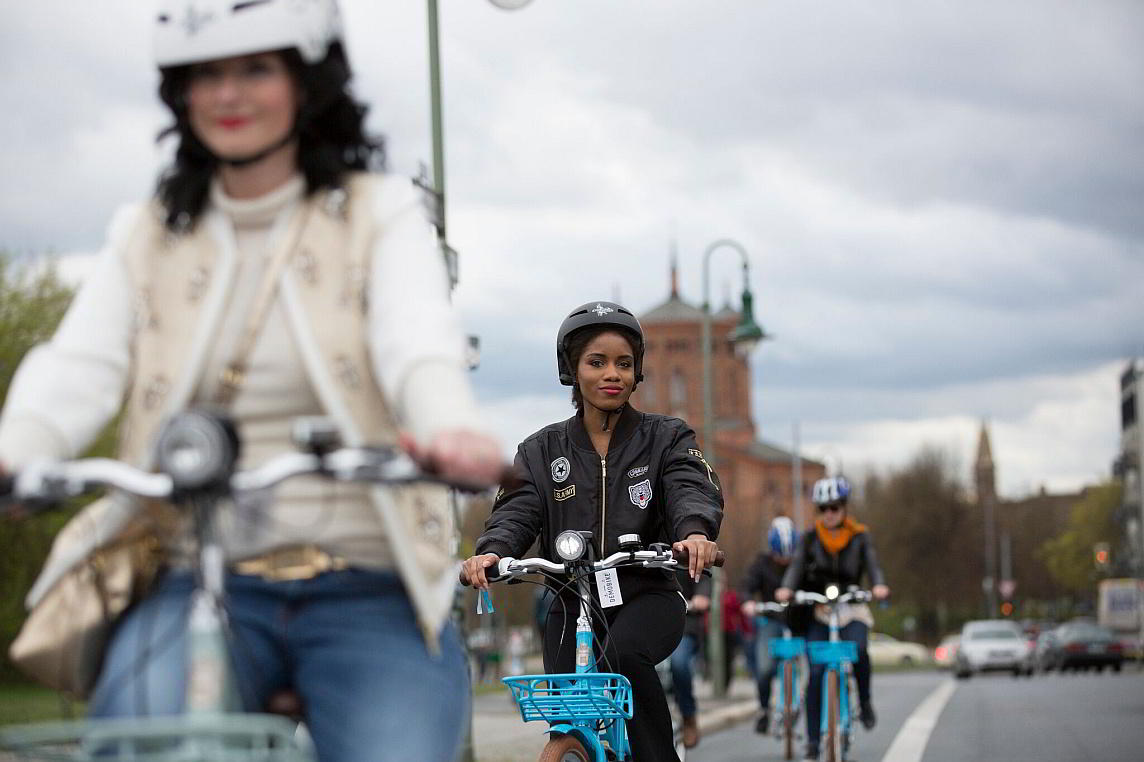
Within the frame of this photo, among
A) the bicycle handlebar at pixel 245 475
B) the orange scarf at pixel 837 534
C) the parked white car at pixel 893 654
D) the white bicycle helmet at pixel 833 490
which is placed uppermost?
the white bicycle helmet at pixel 833 490

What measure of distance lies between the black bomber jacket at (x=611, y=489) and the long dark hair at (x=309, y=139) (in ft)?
A: 10.1

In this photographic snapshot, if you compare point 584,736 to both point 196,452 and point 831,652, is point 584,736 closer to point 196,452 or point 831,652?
point 196,452

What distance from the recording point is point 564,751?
5.56 meters

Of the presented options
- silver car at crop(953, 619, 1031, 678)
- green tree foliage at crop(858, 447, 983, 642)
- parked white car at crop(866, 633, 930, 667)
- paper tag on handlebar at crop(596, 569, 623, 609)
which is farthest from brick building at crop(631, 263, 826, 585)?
paper tag on handlebar at crop(596, 569, 623, 609)

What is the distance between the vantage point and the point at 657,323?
140375 millimetres

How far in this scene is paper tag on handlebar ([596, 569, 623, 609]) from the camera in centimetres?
604

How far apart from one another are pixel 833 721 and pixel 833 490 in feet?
5.03

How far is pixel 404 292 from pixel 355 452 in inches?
14.8

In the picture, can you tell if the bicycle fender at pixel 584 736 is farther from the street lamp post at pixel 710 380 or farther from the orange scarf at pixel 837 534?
the street lamp post at pixel 710 380

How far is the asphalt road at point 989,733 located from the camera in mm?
13469

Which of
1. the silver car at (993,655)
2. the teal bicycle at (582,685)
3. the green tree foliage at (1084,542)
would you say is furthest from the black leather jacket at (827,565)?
the green tree foliage at (1084,542)

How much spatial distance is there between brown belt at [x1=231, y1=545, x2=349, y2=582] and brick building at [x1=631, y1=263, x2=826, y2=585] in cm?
12765

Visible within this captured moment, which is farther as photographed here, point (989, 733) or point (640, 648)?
point (989, 733)

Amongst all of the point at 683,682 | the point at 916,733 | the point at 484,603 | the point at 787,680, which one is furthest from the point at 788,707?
the point at 484,603
